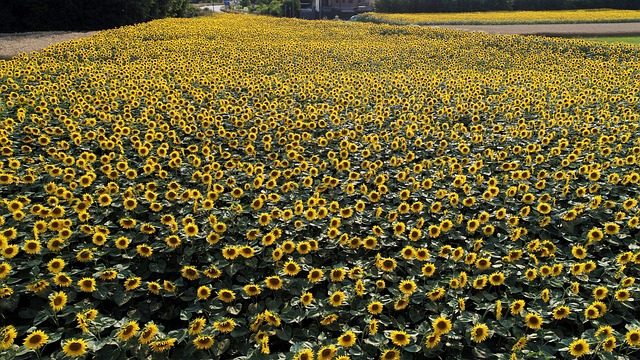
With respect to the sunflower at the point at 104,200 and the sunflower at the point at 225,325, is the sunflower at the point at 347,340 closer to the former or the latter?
the sunflower at the point at 225,325

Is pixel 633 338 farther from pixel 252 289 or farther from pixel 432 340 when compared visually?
pixel 252 289

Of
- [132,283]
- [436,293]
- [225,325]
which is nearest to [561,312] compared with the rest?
[436,293]

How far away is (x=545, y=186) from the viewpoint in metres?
4.69

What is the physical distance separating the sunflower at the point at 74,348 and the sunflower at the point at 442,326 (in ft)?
6.69

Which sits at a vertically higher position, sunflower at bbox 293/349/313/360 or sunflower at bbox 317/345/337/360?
sunflower at bbox 293/349/313/360

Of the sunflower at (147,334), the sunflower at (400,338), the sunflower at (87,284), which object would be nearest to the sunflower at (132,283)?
the sunflower at (87,284)

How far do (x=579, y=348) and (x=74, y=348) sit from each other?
9.46ft

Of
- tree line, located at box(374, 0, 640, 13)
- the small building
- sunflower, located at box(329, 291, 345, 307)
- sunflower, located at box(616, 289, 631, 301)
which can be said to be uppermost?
the small building

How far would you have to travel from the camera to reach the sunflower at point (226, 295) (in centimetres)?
299

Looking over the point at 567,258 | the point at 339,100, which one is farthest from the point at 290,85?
the point at 567,258

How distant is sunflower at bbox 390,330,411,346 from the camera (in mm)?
2643

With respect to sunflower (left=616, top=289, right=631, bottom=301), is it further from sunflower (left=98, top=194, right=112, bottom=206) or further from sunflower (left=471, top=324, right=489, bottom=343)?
sunflower (left=98, top=194, right=112, bottom=206)

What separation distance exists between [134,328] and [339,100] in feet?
19.3

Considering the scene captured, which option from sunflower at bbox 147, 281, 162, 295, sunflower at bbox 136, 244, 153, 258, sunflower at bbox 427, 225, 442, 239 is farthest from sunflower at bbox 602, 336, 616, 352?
sunflower at bbox 136, 244, 153, 258
